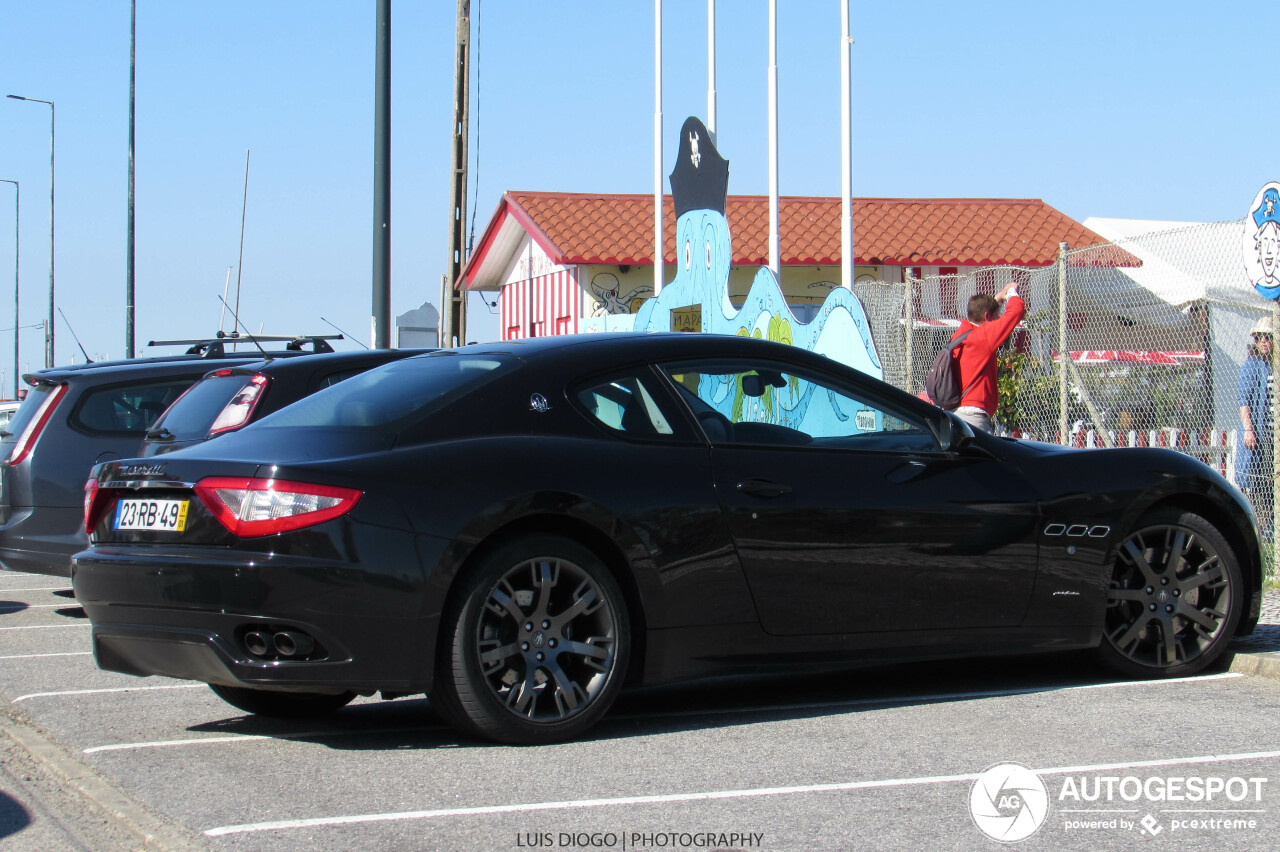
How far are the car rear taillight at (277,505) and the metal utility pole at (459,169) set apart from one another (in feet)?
53.1

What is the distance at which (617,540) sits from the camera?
206 inches

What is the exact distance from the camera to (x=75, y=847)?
414cm

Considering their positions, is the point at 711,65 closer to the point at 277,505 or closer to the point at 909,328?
the point at 909,328

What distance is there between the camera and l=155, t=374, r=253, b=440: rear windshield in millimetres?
8328

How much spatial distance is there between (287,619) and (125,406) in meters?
5.50

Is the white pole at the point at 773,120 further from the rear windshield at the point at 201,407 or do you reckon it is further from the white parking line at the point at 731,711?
the white parking line at the point at 731,711

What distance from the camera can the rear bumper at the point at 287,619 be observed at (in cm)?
479

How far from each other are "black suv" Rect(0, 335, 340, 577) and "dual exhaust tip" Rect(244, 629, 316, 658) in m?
4.59

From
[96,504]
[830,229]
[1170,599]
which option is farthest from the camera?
[830,229]

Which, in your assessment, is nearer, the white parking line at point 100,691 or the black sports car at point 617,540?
the black sports car at point 617,540

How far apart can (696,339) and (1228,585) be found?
8.31ft

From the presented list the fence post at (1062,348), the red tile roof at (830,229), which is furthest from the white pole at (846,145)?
the red tile roof at (830,229)

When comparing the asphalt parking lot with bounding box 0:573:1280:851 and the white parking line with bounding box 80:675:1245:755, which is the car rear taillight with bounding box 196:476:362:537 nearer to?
the asphalt parking lot with bounding box 0:573:1280:851

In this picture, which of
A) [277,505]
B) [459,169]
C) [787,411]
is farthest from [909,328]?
[459,169]
